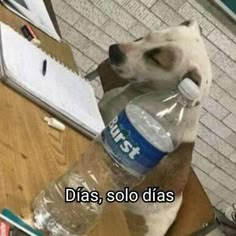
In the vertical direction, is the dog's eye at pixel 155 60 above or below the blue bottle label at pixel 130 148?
below

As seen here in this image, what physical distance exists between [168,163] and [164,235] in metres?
0.23

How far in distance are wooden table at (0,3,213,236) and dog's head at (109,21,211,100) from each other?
405 mm

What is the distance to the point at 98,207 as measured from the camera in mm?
902

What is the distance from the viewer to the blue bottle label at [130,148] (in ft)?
2.54

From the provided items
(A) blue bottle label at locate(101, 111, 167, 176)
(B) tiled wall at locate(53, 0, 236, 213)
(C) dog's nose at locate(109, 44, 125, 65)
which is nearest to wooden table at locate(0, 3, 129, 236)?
(A) blue bottle label at locate(101, 111, 167, 176)

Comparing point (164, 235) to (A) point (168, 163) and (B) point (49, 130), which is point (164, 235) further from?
(B) point (49, 130)

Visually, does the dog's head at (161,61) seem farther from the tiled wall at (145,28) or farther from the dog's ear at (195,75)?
the tiled wall at (145,28)

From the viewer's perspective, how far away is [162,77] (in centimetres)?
142

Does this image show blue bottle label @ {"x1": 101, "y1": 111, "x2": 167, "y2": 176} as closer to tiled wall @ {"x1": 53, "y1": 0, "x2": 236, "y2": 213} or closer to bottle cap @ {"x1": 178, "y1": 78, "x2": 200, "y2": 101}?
bottle cap @ {"x1": 178, "y1": 78, "x2": 200, "y2": 101}

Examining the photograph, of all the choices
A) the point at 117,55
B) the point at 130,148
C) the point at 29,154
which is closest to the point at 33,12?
the point at 117,55

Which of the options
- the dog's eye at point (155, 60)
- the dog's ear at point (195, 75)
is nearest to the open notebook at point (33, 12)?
the dog's eye at point (155, 60)

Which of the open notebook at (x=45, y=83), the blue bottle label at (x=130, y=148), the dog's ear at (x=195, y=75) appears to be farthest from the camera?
the dog's ear at (x=195, y=75)

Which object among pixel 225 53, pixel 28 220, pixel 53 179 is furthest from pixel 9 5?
pixel 225 53

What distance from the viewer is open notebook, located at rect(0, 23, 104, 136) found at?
1.02m
